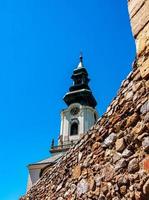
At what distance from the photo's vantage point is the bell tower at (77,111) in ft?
157

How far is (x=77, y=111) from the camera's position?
166 feet

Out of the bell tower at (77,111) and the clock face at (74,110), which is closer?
the bell tower at (77,111)

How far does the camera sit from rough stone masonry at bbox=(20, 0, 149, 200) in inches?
132

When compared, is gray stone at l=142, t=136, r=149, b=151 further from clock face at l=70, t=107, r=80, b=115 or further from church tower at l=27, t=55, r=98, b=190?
clock face at l=70, t=107, r=80, b=115

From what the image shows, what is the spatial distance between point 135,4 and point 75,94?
161 feet

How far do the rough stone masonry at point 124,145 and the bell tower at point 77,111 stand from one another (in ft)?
133

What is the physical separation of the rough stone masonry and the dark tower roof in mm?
47277

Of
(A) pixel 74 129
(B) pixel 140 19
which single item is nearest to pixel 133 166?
(B) pixel 140 19

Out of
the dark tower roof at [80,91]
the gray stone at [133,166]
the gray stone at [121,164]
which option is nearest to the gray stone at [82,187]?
the gray stone at [121,164]

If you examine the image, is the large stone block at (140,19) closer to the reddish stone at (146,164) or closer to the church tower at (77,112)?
the reddish stone at (146,164)

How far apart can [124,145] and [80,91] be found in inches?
1921

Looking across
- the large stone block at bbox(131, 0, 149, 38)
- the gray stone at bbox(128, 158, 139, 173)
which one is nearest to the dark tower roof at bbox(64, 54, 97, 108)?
the large stone block at bbox(131, 0, 149, 38)

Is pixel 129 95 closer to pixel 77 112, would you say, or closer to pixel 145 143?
pixel 145 143

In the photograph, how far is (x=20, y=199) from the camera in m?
6.94
